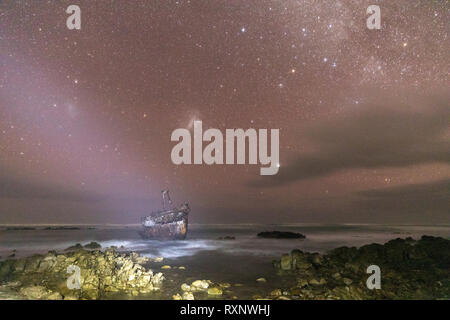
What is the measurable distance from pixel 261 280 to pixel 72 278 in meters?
9.74

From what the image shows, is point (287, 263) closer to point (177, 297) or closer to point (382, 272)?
point (382, 272)

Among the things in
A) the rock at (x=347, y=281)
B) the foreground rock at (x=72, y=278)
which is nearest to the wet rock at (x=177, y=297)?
the foreground rock at (x=72, y=278)

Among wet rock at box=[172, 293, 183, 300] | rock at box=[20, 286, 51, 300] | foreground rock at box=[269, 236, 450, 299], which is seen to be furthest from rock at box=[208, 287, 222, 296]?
rock at box=[20, 286, 51, 300]

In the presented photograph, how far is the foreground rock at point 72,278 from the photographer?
11.6 m

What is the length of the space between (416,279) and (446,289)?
1095 millimetres

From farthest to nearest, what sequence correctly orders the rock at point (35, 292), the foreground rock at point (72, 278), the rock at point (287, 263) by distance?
the rock at point (287, 263) → the foreground rock at point (72, 278) → the rock at point (35, 292)

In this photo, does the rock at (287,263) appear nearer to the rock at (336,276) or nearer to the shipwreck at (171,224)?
the rock at (336,276)

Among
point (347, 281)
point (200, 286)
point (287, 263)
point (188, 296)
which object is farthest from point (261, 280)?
point (188, 296)

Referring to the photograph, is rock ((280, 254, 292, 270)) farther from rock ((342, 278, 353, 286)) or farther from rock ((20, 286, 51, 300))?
rock ((20, 286, 51, 300))

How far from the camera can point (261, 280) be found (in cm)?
1645

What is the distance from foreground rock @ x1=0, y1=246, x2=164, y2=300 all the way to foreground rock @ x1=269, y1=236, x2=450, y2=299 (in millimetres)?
7126

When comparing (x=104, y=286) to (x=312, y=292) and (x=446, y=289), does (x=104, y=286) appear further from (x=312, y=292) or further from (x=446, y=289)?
(x=446, y=289)
